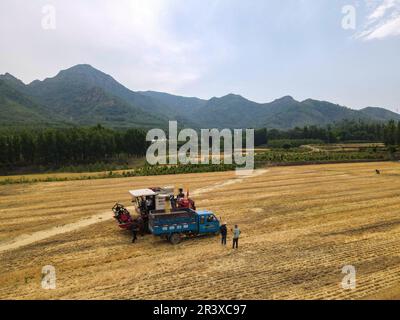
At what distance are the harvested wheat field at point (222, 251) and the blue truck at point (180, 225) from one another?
0.60m

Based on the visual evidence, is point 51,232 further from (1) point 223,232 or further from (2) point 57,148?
(2) point 57,148

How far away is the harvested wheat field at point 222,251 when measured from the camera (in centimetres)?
1541

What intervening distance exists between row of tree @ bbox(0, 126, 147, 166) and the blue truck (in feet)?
194

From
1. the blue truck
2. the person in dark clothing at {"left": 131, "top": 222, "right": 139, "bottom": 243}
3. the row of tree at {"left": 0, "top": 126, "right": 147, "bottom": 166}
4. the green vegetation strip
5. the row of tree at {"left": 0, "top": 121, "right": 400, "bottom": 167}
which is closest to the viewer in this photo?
the blue truck

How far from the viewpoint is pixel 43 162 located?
243ft

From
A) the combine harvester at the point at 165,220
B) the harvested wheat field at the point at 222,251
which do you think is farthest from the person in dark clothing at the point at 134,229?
the harvested wheat field at the point at 222,251

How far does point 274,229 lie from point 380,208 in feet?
40.7

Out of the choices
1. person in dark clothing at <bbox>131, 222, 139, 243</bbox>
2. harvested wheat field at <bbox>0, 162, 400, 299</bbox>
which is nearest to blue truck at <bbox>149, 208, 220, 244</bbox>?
harvested wheat field at <bbox>0, 162, 400, 299</bbox>

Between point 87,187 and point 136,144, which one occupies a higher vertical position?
point 136,144

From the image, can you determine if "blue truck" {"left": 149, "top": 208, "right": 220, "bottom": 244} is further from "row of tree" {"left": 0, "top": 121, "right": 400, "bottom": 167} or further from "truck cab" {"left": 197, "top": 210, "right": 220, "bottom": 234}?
"row of tree" {"left": 0, "top": 121, "right": 400, "bottom": 167}

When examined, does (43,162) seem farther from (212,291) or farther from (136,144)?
(212,291)

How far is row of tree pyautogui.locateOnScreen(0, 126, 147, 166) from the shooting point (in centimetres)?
7081
